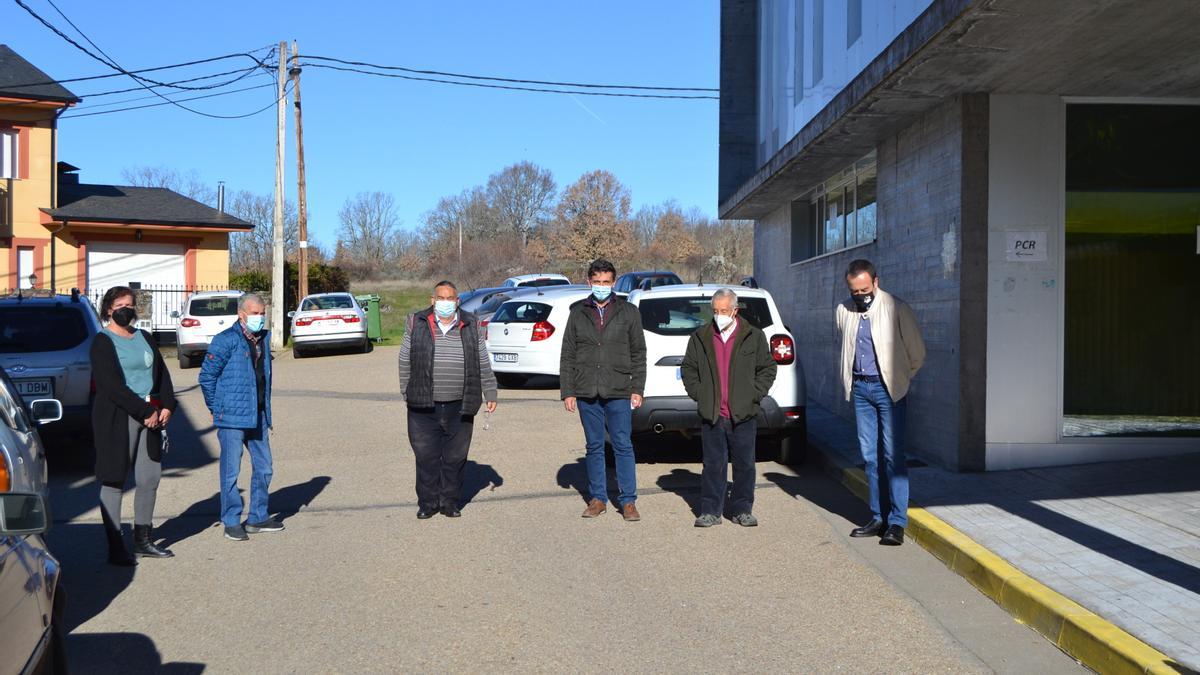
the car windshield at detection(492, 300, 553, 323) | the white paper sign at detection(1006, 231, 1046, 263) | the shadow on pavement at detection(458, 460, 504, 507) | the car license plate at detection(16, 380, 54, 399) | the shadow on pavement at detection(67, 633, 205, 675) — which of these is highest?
the white paper sign at detection(1006, 231, 1046, 263)

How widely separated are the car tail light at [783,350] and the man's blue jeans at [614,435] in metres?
2.41

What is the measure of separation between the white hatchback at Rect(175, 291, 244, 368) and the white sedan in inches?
75.1

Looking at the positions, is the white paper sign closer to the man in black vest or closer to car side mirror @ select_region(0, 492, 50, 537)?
the man in black vest

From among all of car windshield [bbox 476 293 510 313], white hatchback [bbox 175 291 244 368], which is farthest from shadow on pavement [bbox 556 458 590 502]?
white hatchback [bbox 175 291 244 368]

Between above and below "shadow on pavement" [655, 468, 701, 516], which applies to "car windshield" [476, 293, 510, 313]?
above

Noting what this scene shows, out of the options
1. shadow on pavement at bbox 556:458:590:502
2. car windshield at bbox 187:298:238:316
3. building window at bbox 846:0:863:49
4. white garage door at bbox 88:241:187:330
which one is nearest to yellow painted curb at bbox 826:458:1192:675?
shadow on pavement at bbox 556:458:590:502

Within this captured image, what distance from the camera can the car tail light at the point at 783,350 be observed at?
413 inches

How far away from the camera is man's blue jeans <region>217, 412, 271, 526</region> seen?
7.97 meters

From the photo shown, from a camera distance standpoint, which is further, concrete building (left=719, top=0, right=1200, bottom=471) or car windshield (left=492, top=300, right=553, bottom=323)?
car windshield (left=492, top=300, right=553, bottom=323)

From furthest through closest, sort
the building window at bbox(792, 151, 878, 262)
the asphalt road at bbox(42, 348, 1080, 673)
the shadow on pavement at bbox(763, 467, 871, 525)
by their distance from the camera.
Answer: the building window at bbox(792, 151, 878, 262), the shadow on pavement at bbox(763, 467, 871, 525), the asphalt road at bbox(42, 348, 1080, 673)

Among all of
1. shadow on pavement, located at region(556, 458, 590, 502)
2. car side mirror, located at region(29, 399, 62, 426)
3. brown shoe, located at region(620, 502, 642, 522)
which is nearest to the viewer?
car side mirror, located at region(29, 399, 62, 426)

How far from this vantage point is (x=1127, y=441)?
9.67m

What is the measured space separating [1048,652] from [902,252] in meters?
6.49

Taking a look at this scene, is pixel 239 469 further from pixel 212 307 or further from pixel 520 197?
pixel 520 197
